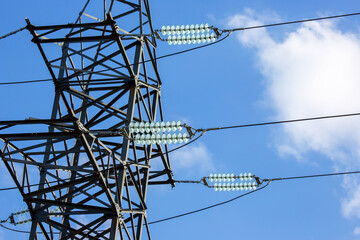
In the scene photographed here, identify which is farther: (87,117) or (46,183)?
(87,117)

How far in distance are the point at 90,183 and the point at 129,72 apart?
3336mm

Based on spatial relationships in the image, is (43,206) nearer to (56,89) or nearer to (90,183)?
(90,183)

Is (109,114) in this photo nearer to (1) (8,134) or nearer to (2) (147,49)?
(2) (147,49)

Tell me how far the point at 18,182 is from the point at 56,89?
10.0ft

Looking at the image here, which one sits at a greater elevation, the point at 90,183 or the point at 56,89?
the point at 56,89

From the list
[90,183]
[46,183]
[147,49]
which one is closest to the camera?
[90,183]

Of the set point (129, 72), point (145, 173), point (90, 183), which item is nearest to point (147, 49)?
point (129, 72)

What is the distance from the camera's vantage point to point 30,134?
544 inches

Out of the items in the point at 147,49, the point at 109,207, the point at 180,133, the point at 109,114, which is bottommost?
the point at 109,207

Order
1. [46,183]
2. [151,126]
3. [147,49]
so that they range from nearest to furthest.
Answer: [151,126]
[46,183]
[147,49]

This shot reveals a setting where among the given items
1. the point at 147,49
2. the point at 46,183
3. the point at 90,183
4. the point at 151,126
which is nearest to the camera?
the point at 151,126

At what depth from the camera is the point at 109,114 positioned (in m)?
16.8

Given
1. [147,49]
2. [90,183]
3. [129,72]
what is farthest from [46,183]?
[147,49]

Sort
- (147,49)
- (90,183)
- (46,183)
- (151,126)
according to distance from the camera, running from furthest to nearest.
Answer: (147,49) < (46,183) < (90,183) < (151,126)
